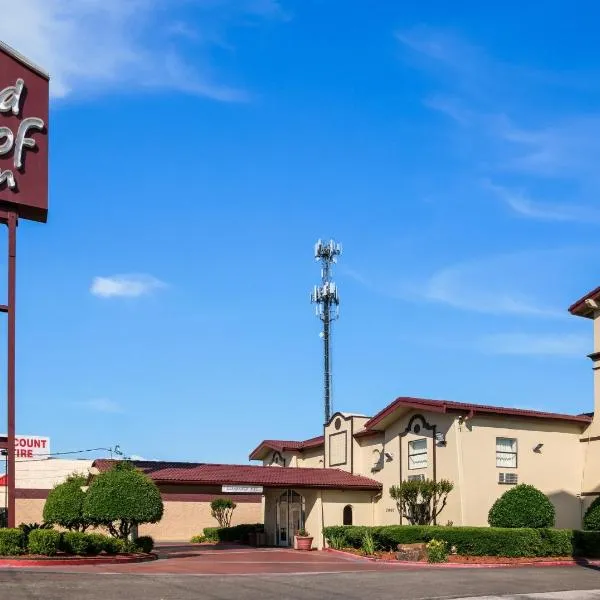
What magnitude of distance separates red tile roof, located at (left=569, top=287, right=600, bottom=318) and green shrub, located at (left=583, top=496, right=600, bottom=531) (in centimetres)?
807

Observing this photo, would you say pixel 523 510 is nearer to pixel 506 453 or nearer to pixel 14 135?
pixel 506 453

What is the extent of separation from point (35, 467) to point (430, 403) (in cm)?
3630

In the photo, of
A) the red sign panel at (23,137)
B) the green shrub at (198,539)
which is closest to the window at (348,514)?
the green shrub at (198,539)

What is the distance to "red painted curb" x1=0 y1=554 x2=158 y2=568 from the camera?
25.6m

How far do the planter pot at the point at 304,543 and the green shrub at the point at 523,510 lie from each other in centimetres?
875

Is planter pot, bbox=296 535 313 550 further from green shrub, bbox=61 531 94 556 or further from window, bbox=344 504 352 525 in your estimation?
green shrub, bbox=61 531 94 556

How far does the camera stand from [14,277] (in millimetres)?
30219

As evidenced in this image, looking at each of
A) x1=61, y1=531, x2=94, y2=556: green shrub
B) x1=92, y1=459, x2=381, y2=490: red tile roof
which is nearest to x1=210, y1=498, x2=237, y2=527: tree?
x1=92, y1=459, x2=381, y2=490: red tile roof

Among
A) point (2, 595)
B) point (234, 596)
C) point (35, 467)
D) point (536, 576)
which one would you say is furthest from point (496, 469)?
point (35, 467)

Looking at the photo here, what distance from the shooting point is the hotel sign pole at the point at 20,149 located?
99.1ft

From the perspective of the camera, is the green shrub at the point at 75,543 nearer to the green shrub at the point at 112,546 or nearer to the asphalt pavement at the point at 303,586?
the green shrub at the point at 112,546

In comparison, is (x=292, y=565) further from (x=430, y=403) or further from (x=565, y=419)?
(x=565, y=419)

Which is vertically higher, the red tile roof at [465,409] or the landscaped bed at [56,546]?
the red tile roof at [465,409]

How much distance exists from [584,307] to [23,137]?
24006 mm
